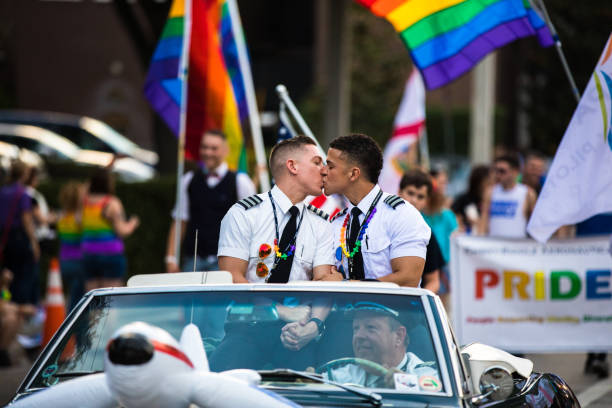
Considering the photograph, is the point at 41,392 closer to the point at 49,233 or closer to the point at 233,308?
the point at 233,308

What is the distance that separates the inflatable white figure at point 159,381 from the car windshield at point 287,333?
62 centimetres

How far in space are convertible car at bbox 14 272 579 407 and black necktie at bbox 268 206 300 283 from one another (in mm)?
960

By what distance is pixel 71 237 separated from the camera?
36.4ft

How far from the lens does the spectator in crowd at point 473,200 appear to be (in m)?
11.9

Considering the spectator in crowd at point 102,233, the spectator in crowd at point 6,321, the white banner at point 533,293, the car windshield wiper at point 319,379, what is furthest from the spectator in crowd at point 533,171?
the car windshield wiper at point 319,379

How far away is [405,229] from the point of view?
555cm

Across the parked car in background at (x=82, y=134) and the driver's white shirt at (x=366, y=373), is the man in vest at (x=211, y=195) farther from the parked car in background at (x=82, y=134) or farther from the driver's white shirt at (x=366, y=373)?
the parked car in background at (x=82, y=134)

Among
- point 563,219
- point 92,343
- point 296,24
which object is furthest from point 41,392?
point 296,24

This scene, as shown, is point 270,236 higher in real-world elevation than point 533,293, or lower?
higher

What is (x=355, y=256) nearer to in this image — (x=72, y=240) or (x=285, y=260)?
(x=285, y=260)

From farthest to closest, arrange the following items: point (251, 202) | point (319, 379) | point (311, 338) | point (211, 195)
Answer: point (211, 195) < point (251, 202) < point (311, 338) < point (319, 379)

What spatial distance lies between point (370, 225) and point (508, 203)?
5.21 metres

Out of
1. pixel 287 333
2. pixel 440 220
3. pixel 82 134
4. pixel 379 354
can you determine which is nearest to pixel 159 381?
pixel 287 333

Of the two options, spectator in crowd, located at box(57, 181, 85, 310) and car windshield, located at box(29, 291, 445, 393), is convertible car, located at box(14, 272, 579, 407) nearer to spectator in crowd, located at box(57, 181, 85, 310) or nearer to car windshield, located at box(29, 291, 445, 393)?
car windshield, located at box(29, 291, 445, 393)
